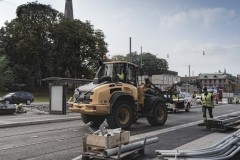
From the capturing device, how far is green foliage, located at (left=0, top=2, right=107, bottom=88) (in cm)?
6638

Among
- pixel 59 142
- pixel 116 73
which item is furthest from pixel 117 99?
pixel 59 142

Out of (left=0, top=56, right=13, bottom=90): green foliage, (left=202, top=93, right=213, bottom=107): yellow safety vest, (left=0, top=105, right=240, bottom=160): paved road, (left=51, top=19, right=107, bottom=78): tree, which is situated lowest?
(left=0, top=105, right=240, bottom=160): paved road

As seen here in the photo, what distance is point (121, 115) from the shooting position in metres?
15.2

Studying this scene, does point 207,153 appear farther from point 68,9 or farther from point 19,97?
point 68,9

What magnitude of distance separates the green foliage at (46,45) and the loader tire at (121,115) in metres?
51.7

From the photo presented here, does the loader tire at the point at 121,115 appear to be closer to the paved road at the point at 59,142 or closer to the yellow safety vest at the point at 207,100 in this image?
the paved road at the point at 59,142

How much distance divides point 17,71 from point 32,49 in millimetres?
5925

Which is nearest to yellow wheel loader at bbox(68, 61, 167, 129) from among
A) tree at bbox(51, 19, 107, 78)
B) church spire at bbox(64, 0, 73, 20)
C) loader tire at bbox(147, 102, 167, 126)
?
loader tire at bbox(147, 102, 167, 126)

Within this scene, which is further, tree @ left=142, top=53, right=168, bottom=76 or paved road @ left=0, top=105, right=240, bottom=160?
tree @ left=142, top=53, right=168, bottom=76

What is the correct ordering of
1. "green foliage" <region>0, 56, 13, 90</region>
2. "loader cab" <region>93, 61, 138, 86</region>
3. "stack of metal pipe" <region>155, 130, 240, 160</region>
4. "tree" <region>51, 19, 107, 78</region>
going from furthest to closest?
"tree" <region>51, 19, 107, 78</region>, "green foliage" <region>0, 56, 13, 90</region>, "loader cab" <region>93, 61, 138, 86</region>, "stack of metal pipe" <region>155, 130, 240, 160</region>

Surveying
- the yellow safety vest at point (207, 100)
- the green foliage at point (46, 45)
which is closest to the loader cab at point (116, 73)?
the yellow safety vest at point (207, 100)

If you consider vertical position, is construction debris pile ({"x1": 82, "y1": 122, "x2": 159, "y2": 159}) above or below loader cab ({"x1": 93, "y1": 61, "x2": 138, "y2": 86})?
below

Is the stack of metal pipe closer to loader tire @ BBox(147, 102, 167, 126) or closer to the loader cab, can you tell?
the loader cab

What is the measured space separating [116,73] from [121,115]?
6.67 feet
